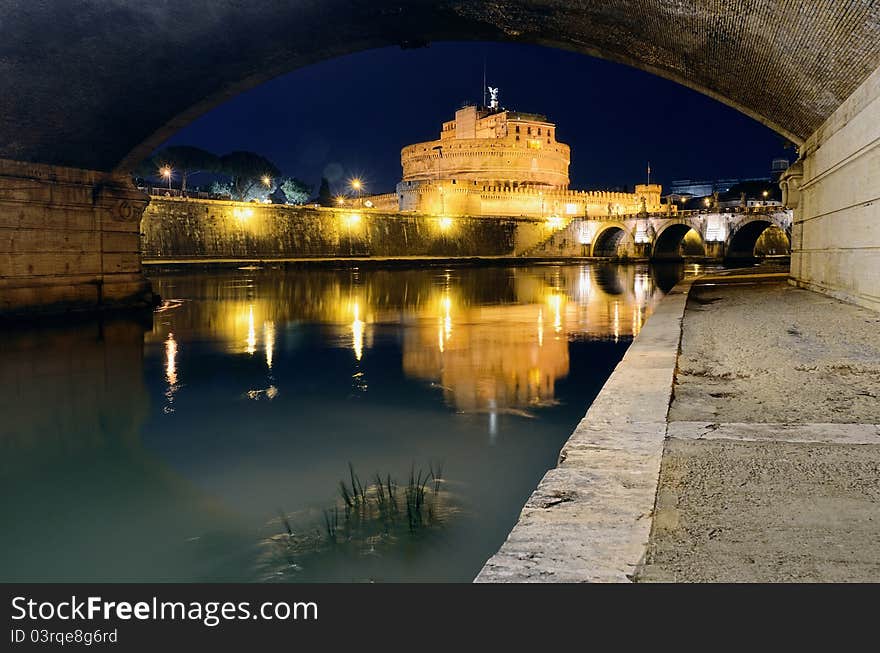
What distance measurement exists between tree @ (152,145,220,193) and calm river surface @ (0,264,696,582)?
51.7 metres

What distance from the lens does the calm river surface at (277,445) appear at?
11.4 feet

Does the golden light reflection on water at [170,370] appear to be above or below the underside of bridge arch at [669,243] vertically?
below

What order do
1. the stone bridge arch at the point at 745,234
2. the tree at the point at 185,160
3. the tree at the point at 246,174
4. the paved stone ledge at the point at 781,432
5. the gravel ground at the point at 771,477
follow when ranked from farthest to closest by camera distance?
1. the tree at the point at 246,174
2. the tree at the point at 185,160
3. the stone bridge arch at the point at 745,234
4. the paved stone ledge at the point at 781,432
5. the gravel ground at the point at 771,477

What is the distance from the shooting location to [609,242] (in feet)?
228

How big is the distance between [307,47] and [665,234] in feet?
173

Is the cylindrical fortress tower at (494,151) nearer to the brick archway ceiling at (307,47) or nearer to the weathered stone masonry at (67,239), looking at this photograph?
the brick archway ceiling at (307,47)

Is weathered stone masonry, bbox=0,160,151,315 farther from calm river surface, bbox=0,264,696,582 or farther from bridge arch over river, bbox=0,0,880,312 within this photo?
calm river surface, bbox=0,264,696,582

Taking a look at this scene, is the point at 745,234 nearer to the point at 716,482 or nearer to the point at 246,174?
the point at 246,174

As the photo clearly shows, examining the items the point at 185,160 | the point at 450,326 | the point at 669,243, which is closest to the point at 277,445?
the point at 450,326

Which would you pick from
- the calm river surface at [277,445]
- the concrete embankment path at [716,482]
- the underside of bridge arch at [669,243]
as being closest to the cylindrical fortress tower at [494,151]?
the underside of bridge arch at [669,243]

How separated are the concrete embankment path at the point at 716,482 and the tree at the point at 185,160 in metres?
60.4

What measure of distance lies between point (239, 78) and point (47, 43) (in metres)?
4.93

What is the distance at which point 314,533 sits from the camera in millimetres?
3605
